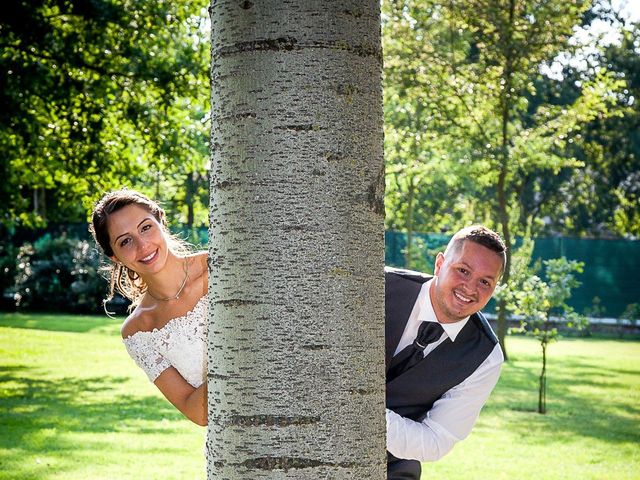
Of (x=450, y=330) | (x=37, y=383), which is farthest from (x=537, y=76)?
(x=450, y=330)

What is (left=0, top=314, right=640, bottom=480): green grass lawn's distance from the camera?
956 centimetres

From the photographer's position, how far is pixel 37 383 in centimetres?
1472

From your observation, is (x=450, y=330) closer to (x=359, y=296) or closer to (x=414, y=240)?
(x=359, y=296)

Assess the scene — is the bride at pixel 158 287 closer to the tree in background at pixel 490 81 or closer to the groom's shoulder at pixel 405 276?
the groom's shoulder at pixel 405 276

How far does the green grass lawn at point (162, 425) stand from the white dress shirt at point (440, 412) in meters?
5.04

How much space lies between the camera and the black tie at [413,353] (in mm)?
4238

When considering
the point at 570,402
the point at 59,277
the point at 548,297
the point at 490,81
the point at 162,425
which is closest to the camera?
the point at 162,425

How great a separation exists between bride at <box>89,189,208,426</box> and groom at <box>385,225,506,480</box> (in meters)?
0.86

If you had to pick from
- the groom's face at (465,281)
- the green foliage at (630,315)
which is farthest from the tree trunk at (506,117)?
the groom's face at (465,281)

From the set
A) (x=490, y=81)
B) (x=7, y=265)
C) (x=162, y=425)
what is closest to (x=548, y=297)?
(x=162, y=425)

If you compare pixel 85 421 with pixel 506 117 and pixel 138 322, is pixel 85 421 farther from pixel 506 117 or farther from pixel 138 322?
pixel 506 117

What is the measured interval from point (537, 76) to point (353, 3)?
18.8 meters

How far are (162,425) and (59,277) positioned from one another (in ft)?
60.7

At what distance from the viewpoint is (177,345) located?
4.61 m
